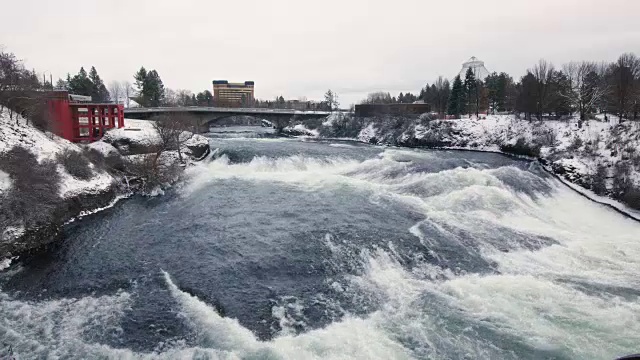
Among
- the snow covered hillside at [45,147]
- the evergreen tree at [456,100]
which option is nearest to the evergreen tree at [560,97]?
the evergreen tree at [456,100]

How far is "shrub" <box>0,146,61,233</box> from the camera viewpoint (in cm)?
2144

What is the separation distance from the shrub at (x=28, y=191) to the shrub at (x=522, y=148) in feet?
163

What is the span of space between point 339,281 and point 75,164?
78.5ft

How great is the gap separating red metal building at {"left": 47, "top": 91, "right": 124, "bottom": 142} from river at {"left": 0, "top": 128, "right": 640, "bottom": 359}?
54.3 ft

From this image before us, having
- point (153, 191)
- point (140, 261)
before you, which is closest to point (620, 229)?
point (140, 261)

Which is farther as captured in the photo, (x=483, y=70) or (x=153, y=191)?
(x=483, y=70)

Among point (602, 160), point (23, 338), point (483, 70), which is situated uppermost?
point (483, 70)

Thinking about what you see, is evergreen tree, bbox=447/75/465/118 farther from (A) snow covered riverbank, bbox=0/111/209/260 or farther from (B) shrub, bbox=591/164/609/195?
(A) snow covered riverbank, bbox=0/111/209/260

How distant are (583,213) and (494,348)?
2093 centimetres

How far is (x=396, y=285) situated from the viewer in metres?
16.2

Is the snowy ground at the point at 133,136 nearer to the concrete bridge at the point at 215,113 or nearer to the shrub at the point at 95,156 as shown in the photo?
the shrub at the point at 95,156

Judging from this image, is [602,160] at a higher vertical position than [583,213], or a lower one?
higher

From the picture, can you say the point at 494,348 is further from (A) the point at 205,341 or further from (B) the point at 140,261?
(B) the point at 140,261

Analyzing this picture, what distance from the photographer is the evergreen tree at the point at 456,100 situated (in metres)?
78.0
